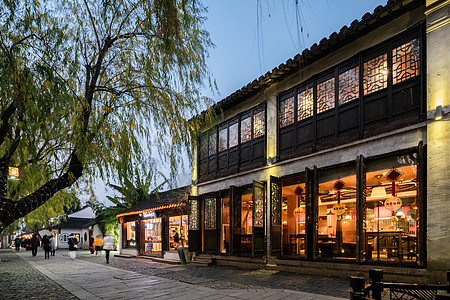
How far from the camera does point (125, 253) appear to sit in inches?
939

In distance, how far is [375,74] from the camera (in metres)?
9.46

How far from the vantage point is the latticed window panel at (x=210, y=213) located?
A: 15.5 meters

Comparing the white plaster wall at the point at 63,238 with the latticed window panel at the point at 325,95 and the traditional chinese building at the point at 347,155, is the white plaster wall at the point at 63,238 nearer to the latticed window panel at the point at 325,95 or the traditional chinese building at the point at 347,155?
the traditional chinese building at the point at 347,155

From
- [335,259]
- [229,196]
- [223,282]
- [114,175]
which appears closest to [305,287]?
[335,259]

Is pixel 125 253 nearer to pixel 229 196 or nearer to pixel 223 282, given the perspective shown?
pixel 229 196

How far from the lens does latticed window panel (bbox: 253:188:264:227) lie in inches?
486

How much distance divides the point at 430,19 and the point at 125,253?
2215 centimetres

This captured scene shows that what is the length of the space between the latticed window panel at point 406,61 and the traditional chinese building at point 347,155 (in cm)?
3

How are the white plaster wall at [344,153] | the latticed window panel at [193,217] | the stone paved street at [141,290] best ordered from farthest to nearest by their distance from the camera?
1. the latticed window panel at [193,217]
2. the white plaster wall at [344,153]
3. the stone paved street at [141,290]

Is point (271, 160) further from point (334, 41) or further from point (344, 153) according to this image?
point (334, 41)

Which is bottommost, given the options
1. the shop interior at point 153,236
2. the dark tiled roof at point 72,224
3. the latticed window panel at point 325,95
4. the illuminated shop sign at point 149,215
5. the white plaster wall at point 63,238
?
the white plaster wall at point 63,238

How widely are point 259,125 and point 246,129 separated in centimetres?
90

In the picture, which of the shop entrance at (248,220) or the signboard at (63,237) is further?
the signboard at (63,237)

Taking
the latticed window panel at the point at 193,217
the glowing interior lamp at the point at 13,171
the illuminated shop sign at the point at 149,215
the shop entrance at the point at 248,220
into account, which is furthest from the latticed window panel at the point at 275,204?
the illuminated shop sign at the point at 149,215
